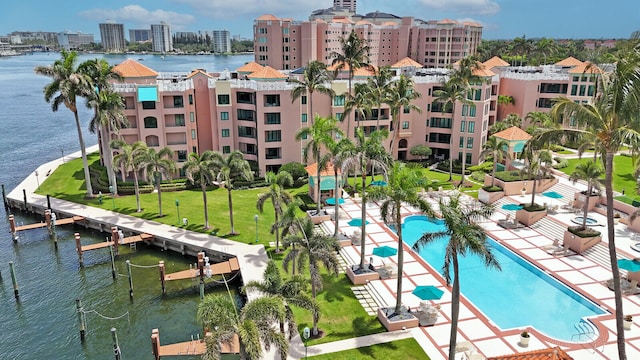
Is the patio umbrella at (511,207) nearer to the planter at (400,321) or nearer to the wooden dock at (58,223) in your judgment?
the planter at (400,321)

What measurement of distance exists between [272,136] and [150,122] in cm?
1615

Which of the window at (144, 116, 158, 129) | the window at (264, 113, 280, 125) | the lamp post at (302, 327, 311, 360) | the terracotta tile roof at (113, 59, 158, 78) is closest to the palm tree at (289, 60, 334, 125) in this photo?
the window at (264, 113, 280, 125)

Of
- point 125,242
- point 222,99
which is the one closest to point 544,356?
point 125,242

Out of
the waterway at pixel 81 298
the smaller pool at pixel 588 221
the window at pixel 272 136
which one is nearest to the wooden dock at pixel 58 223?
the waterway at pixel 81 298

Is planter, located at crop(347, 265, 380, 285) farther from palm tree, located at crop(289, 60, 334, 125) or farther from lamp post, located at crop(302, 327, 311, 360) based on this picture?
palm tree, located at crop(289, 60, 334, 125)

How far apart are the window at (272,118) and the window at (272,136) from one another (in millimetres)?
1243

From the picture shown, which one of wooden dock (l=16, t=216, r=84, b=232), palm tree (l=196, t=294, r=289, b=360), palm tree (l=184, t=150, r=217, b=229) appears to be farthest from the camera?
wooden dock (l=16, t=216, r=84, b=232)

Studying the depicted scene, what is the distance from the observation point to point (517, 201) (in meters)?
52.7

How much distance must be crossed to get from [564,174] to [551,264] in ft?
76.3

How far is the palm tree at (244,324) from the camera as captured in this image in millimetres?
20433

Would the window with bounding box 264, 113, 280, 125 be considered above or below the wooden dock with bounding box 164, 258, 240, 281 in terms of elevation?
above

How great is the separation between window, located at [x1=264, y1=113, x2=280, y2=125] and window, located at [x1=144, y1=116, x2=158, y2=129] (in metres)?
14.5

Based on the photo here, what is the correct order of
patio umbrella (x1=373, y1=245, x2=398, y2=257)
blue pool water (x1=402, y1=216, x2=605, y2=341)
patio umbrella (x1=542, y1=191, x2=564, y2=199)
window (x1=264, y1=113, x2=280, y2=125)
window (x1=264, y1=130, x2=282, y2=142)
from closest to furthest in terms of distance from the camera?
1. blue pool water (x1=402, y1=216, x2=605, y2=341)
2. patio umbrella (x1=373, y1=245, x2=398, y2=257)
3. patio umbrella (x1=542, y1=191, x2=564, y2=199)
4. window (x1=264, y1=113, x2=280, y2=125)
5. window (x1=264, y1=130, x2=282, y2=142)

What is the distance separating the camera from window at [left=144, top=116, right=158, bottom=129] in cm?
6116
